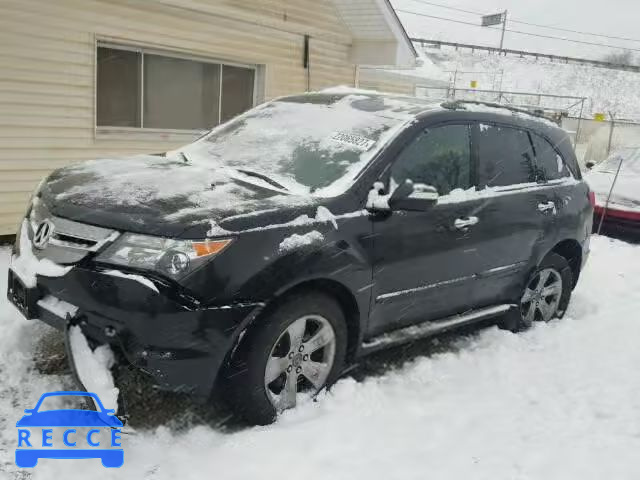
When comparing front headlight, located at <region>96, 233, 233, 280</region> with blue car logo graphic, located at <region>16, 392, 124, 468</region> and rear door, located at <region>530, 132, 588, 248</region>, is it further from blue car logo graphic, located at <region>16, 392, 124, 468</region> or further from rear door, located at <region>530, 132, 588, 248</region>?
rear door, located at <region>530, 132, 588, 248</region>

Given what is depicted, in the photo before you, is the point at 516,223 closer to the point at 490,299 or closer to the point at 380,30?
the point at 490,299

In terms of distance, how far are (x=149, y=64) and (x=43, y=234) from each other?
5.40 m

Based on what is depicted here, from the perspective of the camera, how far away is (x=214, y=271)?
9.50ft

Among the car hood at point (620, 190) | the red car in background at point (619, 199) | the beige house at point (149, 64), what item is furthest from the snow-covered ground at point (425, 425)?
the car hood at point (620, 190)

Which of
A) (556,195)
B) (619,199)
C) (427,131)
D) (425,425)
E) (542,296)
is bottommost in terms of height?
(425,425)

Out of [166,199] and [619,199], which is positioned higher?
[166,199]

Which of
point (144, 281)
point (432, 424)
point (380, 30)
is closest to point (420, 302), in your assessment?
point (432, 424)

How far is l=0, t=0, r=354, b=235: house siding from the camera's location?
670cm

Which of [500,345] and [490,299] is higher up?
[490,299]

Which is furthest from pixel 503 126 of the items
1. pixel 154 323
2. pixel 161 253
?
pixel 154 323

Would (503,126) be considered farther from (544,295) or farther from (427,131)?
(544,295)

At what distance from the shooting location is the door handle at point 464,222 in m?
4.13

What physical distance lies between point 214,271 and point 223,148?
5.35 feet

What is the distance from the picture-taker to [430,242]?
156 inches
